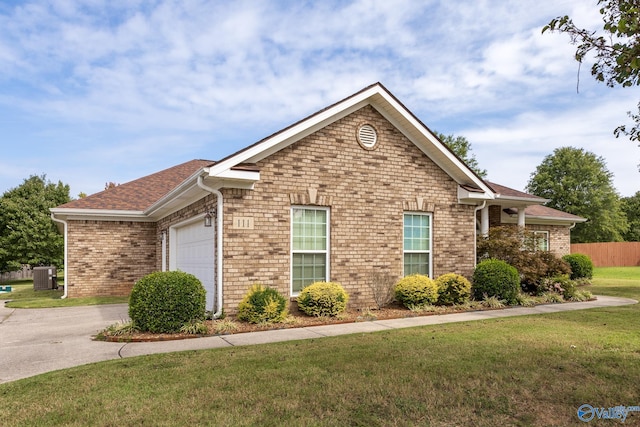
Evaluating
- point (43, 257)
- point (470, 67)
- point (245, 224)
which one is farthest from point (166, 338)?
point (43, 257)

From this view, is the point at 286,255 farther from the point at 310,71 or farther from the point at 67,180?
the point at 67,180

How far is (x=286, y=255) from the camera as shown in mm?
9945

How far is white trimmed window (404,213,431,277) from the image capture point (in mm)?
11656

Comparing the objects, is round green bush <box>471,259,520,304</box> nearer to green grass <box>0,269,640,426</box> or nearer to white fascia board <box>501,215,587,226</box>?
green grass <box>0,269,640,426</box>

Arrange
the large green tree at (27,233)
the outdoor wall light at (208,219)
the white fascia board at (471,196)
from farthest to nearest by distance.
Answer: the large green tree at (27,233) → the white fascia board at (471,196) → the outdoor wall light at (208,219)

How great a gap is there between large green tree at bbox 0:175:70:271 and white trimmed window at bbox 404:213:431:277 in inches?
1085

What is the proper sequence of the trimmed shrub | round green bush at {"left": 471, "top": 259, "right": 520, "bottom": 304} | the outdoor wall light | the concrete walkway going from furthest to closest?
the trimmed shrub
round green bush at {"left": 471, "top": 259, "right": 520, "bottom": 304}
the outdoor wall light
the concrete walkway

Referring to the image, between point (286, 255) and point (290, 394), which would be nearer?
point (290, 394)

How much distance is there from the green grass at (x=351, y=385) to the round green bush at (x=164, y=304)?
1.86 meters

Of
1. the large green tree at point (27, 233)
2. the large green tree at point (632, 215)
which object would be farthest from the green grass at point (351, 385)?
the large green tree at point (632, 215)

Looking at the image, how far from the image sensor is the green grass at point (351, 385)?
13.5 ft

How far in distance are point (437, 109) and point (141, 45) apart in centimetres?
1234

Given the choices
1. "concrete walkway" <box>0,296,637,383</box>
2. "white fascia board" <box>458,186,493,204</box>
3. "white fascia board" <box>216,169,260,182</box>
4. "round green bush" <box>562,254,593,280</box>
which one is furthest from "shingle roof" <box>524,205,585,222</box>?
"white fascia board" <box>216,169,260,182</box>

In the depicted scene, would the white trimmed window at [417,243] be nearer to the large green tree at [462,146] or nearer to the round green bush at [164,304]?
the round green bush at [164,304]
